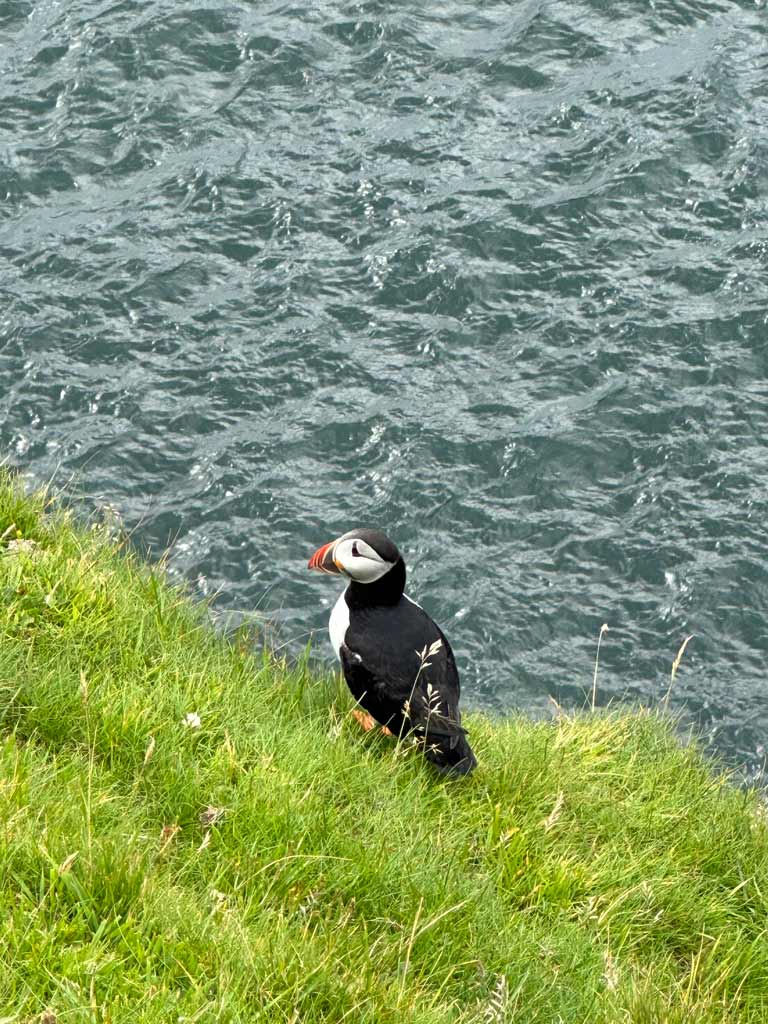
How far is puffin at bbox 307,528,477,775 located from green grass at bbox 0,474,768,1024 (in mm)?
→ 154

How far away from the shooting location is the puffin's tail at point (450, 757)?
6.70 meters

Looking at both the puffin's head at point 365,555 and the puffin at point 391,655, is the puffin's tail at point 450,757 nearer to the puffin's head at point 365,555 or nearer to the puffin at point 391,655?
the puffin at point 391,655

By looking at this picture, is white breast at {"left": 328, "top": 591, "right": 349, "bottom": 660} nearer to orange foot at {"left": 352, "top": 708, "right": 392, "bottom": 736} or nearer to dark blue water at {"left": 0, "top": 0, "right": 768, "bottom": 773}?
orange foot at {"left": 352, "top": 708, "right": 392, "bottom": 736}

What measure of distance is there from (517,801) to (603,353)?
270 inches

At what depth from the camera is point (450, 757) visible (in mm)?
6707

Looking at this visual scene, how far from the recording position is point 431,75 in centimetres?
1562

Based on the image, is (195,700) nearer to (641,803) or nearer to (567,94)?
(641,803)

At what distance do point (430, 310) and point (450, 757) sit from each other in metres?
7.26

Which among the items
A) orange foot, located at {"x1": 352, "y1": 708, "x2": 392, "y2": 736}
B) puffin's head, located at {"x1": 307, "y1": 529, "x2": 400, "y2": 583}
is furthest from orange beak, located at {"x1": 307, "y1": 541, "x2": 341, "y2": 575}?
orange foot, located at {"x1": 352, "y1": 708, "x2": 392, "y2": 736}

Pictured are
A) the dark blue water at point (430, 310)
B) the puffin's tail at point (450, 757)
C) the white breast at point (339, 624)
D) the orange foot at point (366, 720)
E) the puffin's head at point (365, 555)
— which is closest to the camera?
the puffin's tail at point (450, 757)

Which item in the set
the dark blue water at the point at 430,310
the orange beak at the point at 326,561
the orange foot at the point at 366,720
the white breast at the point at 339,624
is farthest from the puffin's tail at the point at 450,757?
the dark blue water at the point at 430,310

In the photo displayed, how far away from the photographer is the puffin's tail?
22.0ft

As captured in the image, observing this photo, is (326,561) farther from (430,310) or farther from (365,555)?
(430,310)

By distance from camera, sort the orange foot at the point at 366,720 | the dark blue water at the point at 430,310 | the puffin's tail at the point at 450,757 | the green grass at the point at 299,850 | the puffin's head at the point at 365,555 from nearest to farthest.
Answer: the green grass at the point at 299,850, the puffin's tail at the point at 450,757, the orange foot at the point at 366,720, the puffin's head at the point at 365,555, the dark blue water at the point at 430,310
